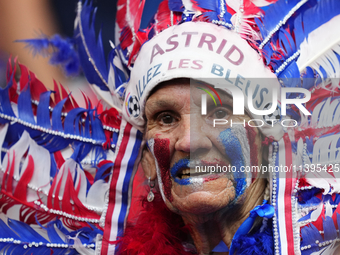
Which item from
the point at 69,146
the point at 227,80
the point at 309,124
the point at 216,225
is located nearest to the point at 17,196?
the point at 69,146

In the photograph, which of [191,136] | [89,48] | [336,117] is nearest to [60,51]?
[89,48]

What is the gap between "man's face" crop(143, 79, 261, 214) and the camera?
58.2 inches

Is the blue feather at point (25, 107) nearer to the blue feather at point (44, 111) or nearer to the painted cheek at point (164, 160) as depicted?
the blue feather at point (44, 111)

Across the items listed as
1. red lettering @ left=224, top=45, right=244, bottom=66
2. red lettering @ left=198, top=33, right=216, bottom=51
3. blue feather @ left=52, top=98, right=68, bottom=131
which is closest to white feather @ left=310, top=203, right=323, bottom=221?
red lettering @ left=224, top=45, right=244, bottom=66

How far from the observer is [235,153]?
151 cm

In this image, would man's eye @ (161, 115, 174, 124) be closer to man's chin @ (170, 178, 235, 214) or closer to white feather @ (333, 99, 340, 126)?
man's chin @ (170, 178, 235, 214)

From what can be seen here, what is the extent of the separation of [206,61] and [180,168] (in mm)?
466

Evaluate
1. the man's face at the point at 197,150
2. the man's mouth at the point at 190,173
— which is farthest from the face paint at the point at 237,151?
the man's mouth at the point at 190,173

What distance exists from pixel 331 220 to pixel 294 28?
34.6 inches

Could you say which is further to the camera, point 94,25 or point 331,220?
point 94,25

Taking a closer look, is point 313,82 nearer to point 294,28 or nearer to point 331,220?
point 294,28

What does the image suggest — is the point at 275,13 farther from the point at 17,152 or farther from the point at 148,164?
the point at 17,152

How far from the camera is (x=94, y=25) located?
1.99 m

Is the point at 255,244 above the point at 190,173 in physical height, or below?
below
